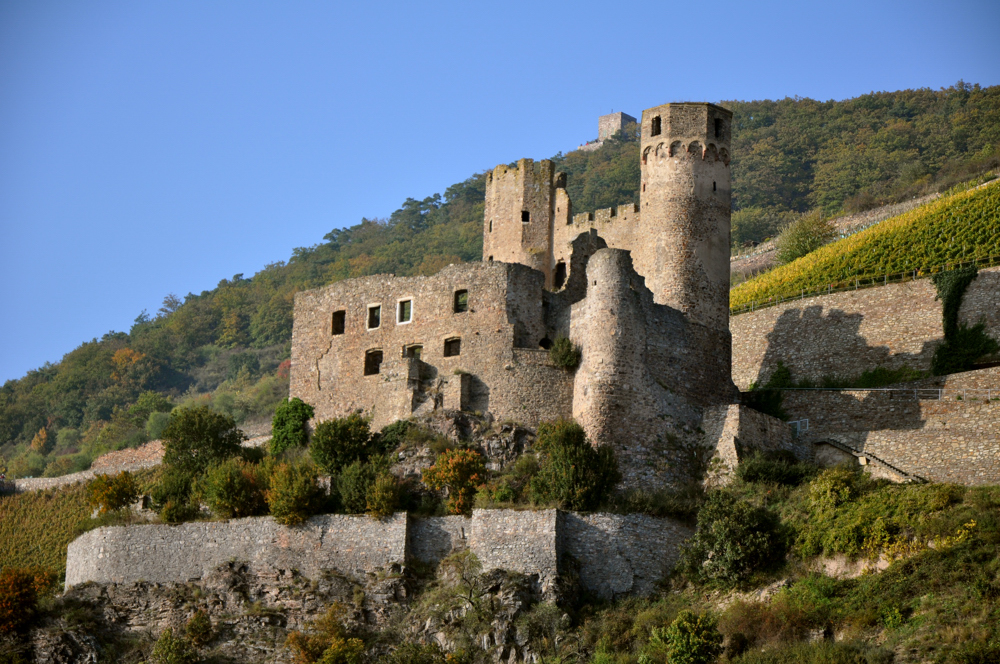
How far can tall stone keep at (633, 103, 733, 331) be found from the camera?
4141 centimetres

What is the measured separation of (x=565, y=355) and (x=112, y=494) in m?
15.5

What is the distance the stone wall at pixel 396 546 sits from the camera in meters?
33.9

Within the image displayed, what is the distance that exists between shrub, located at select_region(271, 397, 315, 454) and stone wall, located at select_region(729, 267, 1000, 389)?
57.7ft

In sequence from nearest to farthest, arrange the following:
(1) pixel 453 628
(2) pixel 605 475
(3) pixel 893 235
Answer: (1) pixel 453 628 → (2) pixel 605 475 → (3) pixel 893 235

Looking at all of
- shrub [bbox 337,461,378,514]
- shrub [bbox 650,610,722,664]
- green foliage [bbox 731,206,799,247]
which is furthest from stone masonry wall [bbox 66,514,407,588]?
green foliage [bbox 731,206,799,247]

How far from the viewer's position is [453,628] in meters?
32.9

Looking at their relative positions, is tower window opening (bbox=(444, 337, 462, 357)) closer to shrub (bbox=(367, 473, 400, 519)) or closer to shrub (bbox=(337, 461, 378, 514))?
shrub (bbox=(337, 461, 378, 514))

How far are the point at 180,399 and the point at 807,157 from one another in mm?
51864

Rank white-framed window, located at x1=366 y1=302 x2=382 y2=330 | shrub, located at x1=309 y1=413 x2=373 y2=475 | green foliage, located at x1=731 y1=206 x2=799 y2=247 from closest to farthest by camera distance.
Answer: shrub, located at x1=309 y1=413 x2=373 y2=475
white-framed window, located at x1=366 y1=302 x2=382 y2=330
green foliage, located at x1=731 y1=206 x2=799 y2=247

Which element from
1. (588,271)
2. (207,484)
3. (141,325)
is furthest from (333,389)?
(141,325)

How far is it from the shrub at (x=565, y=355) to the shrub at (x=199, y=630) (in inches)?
524

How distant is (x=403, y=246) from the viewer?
96.1 metres

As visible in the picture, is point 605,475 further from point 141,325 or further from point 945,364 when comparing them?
point 141,325

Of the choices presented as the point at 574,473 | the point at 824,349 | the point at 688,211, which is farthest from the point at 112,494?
the point at 824,349
